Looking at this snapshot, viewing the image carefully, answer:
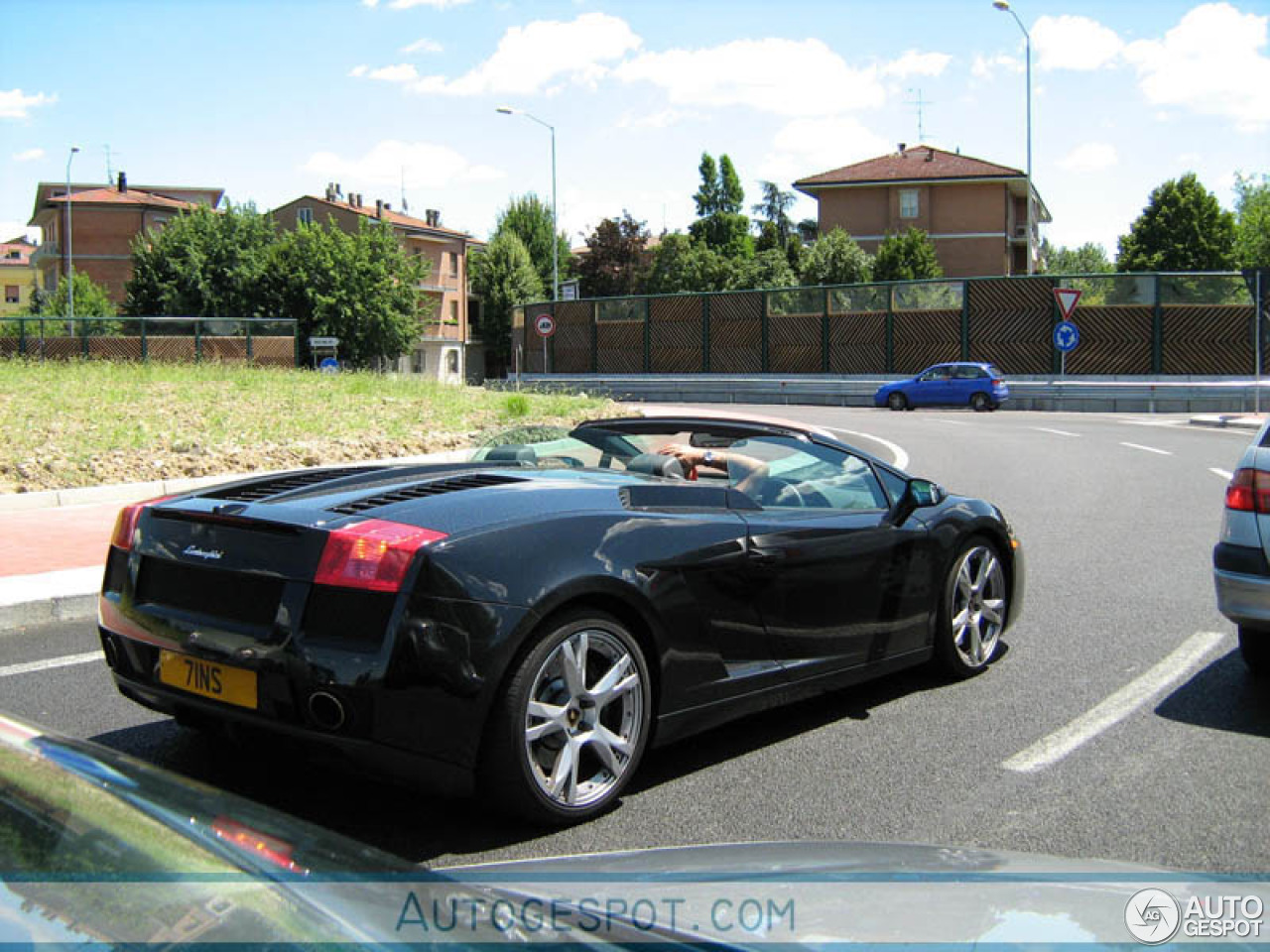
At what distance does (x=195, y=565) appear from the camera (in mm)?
3797

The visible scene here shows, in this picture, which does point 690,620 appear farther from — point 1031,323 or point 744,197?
point 744,197

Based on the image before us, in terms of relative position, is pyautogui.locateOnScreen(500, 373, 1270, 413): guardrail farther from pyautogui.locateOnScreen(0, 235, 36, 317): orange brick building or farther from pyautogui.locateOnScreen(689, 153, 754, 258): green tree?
pyautogui.locateOnScreen(0, 235, 36, 317): orange brick building

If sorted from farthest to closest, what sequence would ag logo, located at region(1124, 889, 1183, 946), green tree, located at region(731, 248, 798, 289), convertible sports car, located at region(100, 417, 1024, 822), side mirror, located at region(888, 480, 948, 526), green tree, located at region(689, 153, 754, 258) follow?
green tree, located at region(689, 153, 754, 258) → green tree, located at region(731, 248, 798, 289) → side mirror, located at region(888, 480, 948, 526) → convertible sports car, located at region(100, 417, 1024, 822) → ag logo, located at region(1124, 889, 1183, 946)

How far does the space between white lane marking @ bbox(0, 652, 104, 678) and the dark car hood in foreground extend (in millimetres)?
4170

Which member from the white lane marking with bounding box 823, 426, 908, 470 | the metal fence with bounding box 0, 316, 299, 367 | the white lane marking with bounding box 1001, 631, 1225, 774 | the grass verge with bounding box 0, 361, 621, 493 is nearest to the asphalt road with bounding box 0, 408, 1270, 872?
the white lane marking with bounding box 1001, 631, 1225, 774

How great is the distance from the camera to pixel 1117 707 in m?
5.11

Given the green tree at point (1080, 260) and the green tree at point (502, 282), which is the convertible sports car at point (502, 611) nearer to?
the green tree at point (502, 282)

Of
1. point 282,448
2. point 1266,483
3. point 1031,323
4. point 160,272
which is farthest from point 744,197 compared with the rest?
point 1266,483

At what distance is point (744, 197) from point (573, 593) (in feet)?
304

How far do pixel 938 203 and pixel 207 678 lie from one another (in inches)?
2675

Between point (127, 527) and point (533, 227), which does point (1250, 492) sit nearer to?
point (127, 527)

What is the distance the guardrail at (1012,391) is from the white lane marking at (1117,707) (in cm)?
2600

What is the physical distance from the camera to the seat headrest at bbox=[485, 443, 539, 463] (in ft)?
18.9

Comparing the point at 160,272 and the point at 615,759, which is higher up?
the point at 160,272
